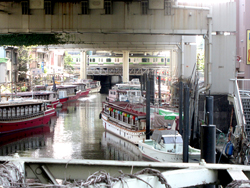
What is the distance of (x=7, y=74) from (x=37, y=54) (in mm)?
16058

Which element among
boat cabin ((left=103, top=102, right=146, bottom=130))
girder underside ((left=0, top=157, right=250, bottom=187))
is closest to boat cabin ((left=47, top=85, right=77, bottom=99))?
boat cabin ((left=103, top=102, right=146, bottom=130))

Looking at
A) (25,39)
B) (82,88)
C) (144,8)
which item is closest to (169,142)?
(144,8)

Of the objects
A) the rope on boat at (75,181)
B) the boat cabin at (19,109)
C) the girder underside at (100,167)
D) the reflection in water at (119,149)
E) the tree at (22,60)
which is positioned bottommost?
the reflection in water at (119,149)

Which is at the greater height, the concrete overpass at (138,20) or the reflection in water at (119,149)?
the concrete overpass at (138,20)

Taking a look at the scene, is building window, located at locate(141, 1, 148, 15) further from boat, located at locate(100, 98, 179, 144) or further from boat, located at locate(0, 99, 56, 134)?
boat, located at locate(0, 99, 56, 134)

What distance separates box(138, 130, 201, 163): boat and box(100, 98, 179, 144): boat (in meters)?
3.93

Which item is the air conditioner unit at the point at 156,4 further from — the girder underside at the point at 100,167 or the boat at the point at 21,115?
the girder underside at the point at 100,167

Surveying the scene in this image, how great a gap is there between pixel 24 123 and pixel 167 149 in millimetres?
18003

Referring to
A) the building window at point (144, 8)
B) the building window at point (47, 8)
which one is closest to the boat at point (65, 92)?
the building window at point (47, 8)

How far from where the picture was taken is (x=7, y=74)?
54250 mm

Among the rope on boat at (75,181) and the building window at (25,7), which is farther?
the building window at (25,7)

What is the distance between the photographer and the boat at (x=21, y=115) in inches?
1252

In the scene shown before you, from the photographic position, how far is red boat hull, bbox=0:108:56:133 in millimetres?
31422

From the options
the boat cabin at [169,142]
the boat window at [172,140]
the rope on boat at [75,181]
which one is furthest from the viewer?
the boat window at [172,140]
